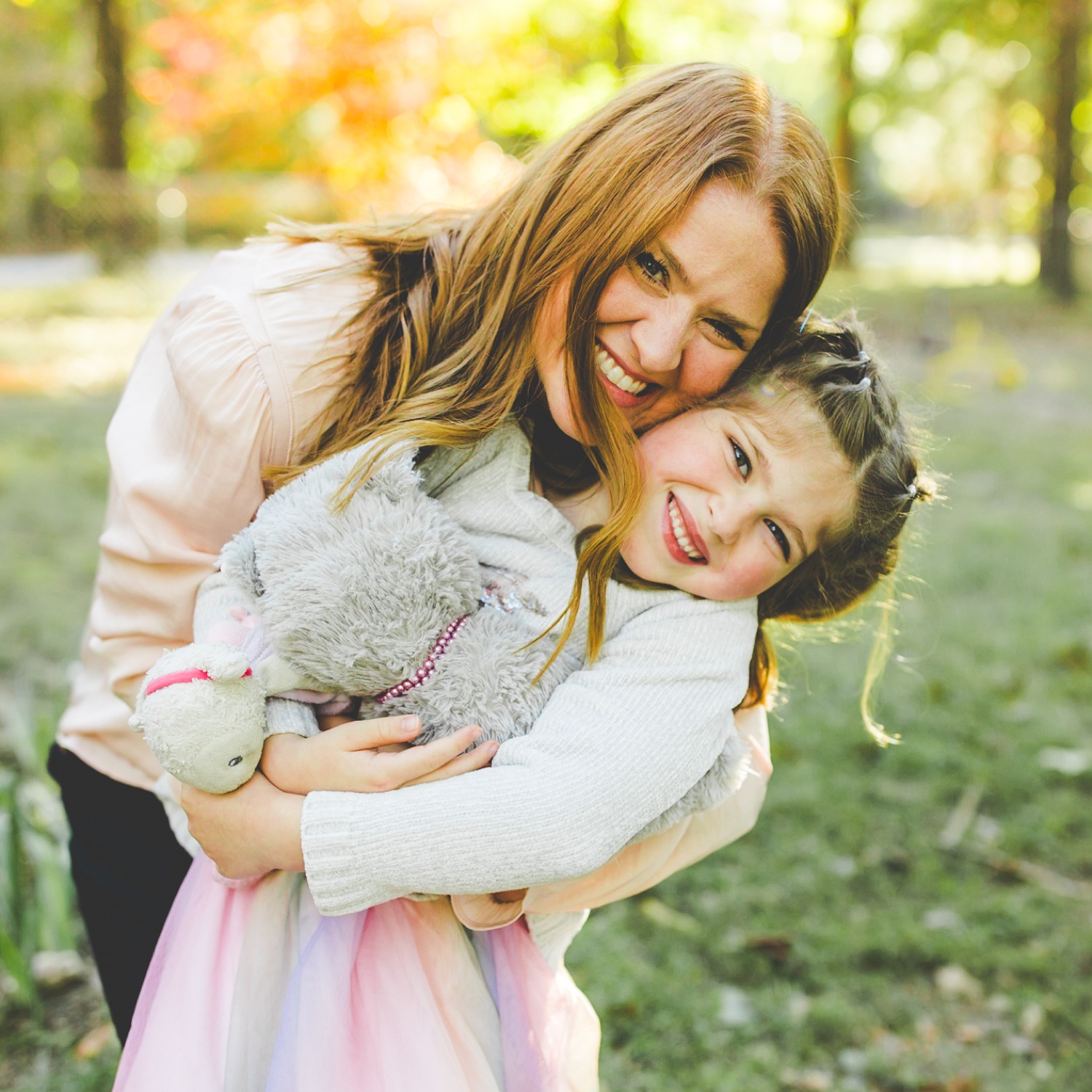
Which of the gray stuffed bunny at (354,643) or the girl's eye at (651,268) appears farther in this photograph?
the girl's eye at (651,268)

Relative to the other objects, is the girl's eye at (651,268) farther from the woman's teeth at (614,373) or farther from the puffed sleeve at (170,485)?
the puffed sleeve at (170,485)

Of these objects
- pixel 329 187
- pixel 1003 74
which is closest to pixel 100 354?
pixel 329 187

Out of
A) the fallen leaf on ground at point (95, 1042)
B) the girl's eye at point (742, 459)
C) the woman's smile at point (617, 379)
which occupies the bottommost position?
the fallen leaf on ground at point (95, 1042)

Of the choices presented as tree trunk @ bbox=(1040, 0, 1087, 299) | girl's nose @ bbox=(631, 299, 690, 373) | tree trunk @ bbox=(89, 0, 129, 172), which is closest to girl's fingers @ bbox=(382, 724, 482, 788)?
Result: girl's nose @ bbox=(631, 299, 690, 373)

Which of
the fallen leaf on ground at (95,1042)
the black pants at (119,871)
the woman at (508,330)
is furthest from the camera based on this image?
the fallen leaf on ground at (95,1042)

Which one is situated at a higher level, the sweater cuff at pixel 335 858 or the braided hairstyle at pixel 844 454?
the braided hairstyle at pixel 844 454

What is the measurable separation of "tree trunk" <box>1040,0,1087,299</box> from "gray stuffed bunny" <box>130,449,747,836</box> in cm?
1313

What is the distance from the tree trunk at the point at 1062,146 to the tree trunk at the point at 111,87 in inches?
437

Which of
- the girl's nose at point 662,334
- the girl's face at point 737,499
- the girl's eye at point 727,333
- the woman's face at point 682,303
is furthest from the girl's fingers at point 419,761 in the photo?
the girl's eye at point 727,333

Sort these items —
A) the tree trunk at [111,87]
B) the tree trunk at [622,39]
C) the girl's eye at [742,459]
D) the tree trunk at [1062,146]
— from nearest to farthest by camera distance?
the girl's eye at [742,459], the tree trunk at [622,39], the tree trunk at [1062,146], the tree trunk at [111,87]

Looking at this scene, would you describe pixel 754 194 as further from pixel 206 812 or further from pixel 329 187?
pixel 329 187

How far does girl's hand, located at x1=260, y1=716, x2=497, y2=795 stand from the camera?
1442mm

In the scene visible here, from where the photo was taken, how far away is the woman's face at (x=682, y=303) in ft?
5.45

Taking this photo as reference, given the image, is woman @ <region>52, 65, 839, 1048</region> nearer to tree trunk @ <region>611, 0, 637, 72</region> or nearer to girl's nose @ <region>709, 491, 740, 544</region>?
girl's nose @ <region>709, 491, 740, 544</region>
